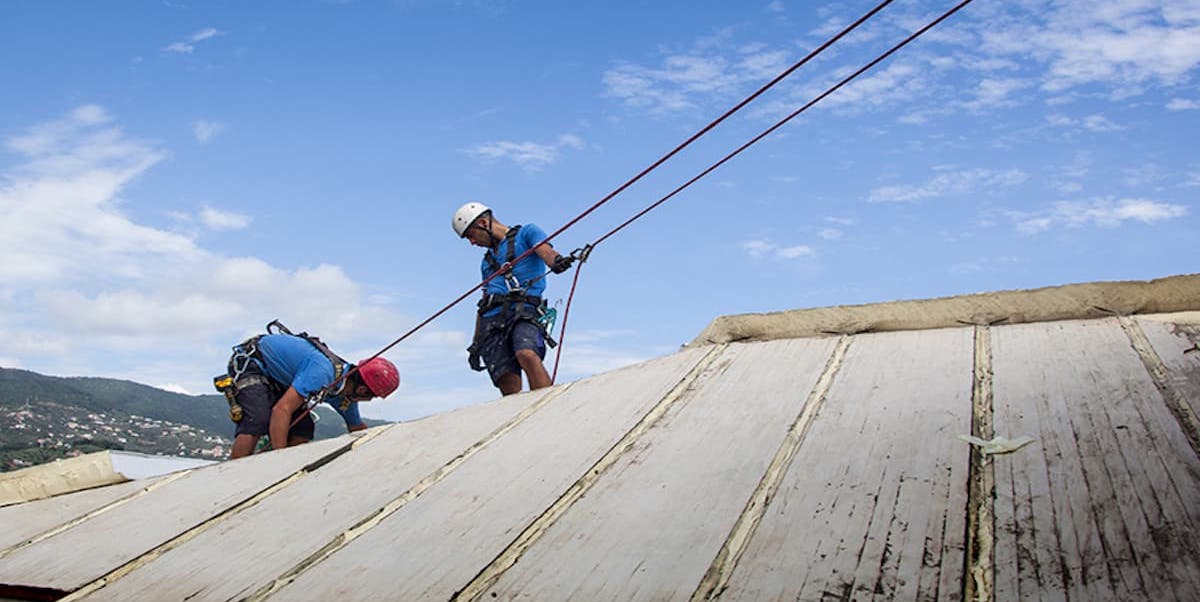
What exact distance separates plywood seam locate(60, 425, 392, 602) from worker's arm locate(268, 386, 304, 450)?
195 centimetres

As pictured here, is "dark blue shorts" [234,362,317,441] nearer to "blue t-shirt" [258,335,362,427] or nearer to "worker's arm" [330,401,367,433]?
"blue t-shirt" [258,335,362,427]

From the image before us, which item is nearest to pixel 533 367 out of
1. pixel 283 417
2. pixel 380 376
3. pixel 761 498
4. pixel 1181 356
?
pixel 380 376

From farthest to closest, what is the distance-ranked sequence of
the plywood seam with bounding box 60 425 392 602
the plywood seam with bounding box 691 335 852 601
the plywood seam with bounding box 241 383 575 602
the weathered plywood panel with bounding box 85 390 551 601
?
the plywood seam with bounding box 60 425 392 602 < the weathered plywood panel with bounding box 85 390 551 601 < the plywood seam with bounding box 241 383 575 602 < the plywood seam with bounding box 691 335 852 601

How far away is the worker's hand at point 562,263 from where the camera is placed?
509 cm

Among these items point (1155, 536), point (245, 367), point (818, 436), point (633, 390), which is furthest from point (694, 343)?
point (245, 367)

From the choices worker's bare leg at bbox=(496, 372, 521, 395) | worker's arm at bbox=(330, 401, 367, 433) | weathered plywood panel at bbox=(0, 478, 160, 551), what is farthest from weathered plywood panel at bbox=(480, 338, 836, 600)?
worker's arm at bbox=(330, 401, 367, 433)

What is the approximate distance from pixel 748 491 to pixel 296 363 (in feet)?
13.3

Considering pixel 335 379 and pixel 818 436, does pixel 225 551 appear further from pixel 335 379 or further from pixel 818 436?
pixel 335 379

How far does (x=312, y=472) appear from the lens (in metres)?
3.25

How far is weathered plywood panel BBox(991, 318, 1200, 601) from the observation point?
5.77 ft

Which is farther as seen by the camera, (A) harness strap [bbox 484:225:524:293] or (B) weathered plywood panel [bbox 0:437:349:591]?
(A) harness strap [bbox 484:225:524:293]

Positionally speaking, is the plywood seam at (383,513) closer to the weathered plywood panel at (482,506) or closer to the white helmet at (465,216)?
the weathered plywood panel at (482,506)

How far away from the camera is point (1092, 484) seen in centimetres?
214

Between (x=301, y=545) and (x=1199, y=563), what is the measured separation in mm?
2073
